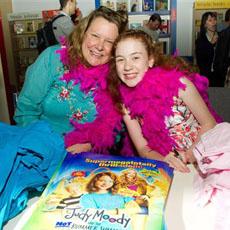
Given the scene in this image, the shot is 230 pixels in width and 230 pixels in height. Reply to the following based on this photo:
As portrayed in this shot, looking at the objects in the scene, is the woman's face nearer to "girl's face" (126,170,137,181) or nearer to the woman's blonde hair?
the woman's blonde hair

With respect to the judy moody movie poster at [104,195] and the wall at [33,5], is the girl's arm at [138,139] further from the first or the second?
the wall at [33,5]

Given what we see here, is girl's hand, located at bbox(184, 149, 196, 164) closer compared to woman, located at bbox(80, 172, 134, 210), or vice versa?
woman, located at bbox(80, 172, 134, 210)

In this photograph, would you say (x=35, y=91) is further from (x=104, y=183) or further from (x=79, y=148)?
(x=104, y=183)

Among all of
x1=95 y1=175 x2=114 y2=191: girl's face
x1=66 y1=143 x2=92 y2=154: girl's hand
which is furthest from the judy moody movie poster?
x1=66 y1=143 x2=92 y2=154: girl's hand

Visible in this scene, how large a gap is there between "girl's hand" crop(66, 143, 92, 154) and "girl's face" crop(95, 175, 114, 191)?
234mm

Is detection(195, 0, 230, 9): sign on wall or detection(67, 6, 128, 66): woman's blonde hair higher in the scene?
detection(195, 0, 230, 9): sign on wall

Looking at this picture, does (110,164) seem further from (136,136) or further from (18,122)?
(18,122)

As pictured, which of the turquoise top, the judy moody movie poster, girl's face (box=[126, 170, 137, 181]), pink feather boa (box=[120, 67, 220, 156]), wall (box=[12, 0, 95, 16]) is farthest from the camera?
wall (box=[12, 0, 95, 16])

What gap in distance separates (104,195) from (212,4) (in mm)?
2539

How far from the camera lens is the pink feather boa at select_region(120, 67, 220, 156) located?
1040 millimetres

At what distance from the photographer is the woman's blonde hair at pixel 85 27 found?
1140 millimetres

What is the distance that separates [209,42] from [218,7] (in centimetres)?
30

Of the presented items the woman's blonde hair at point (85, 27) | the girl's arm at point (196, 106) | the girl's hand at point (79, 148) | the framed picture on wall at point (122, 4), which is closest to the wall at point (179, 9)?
the framed picture on wall at point (122, 4)

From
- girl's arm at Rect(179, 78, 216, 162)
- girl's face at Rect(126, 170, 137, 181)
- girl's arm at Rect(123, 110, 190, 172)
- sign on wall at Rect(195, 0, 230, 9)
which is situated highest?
sign on wall at Rect(195, 0, 230, 9)
